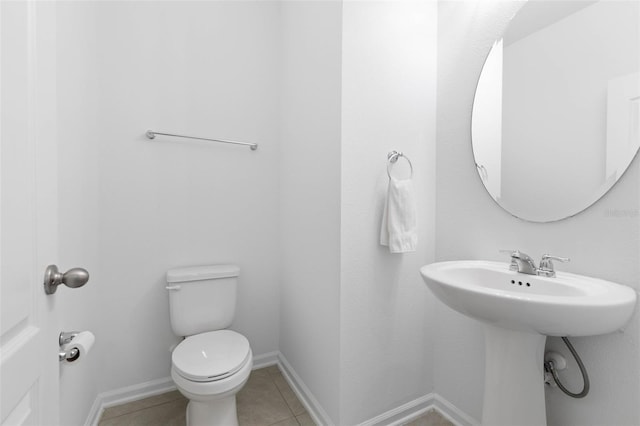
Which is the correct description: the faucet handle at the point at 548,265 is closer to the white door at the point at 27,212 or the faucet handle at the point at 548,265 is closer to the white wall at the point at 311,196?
the white wall at the point at 311,196

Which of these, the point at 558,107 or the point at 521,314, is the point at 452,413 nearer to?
the point at 521,314

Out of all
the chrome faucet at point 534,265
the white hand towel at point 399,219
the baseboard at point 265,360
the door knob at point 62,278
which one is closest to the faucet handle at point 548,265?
the chrome faucet at point 534,265

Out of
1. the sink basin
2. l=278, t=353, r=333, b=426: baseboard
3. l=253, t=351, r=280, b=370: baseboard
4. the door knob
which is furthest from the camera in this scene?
l=253, t=351, r=280, b=370: baseboard

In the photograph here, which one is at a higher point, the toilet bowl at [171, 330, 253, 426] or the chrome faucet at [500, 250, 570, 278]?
the chrome faucet at [500, 250, 570, 278]

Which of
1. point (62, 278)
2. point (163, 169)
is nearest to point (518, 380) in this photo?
point (62, 278)

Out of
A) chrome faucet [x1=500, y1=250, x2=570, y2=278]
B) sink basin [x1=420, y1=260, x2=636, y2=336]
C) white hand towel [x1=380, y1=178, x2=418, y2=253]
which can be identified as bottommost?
sink basin [x1=420, y1=260, x2=636, y2=336]

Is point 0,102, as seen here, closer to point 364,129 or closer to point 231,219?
point 364,129

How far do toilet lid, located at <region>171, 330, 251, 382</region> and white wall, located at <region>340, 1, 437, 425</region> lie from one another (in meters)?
0.48

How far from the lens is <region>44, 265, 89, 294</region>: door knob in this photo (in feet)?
1.99

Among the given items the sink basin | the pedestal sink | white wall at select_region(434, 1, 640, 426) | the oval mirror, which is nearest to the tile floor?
white wall at select_region(434, 1, 640, 426)

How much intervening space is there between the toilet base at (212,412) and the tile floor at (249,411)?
6.7 inches

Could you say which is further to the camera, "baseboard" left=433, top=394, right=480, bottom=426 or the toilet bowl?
"baseboard" left=433, top=394, right=480, bottom=426

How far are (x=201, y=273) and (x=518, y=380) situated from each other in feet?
4.91

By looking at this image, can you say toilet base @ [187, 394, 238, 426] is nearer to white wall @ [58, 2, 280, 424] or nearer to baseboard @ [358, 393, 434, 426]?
white wall @ [58, 2, 280, 424]
